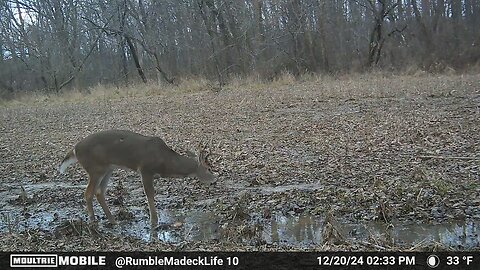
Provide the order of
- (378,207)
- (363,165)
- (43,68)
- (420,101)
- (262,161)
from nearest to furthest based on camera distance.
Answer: (378,207), (363,165), (262,161), (420,101), (43,68)

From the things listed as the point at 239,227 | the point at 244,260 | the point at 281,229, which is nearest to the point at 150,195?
the point at 239,227

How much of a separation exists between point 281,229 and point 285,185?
156 centimetres

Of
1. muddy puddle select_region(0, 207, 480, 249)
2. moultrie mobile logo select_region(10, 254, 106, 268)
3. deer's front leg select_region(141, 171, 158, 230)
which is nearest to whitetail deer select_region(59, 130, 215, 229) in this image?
deer's front leg select_region(141, 171, 158, 230)

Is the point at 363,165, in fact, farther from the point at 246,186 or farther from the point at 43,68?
the point at 43,68

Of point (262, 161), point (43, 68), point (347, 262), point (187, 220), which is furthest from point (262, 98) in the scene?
point (43, 68)

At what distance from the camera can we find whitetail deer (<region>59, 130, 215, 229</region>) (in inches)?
239

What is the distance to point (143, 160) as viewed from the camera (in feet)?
20.1

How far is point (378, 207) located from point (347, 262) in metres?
1.78

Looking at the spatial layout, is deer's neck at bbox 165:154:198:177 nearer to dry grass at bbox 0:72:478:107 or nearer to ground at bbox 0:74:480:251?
ground at bbox 0:74:480:251

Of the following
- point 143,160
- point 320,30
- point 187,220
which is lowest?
point 187,220

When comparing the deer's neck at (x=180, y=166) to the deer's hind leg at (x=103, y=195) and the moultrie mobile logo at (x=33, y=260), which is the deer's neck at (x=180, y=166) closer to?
the deer's hind leg at (x=103, y=195)

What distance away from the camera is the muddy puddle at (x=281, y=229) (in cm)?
516

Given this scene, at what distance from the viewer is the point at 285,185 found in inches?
284

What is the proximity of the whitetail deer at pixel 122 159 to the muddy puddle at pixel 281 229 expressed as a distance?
0.78 feet
